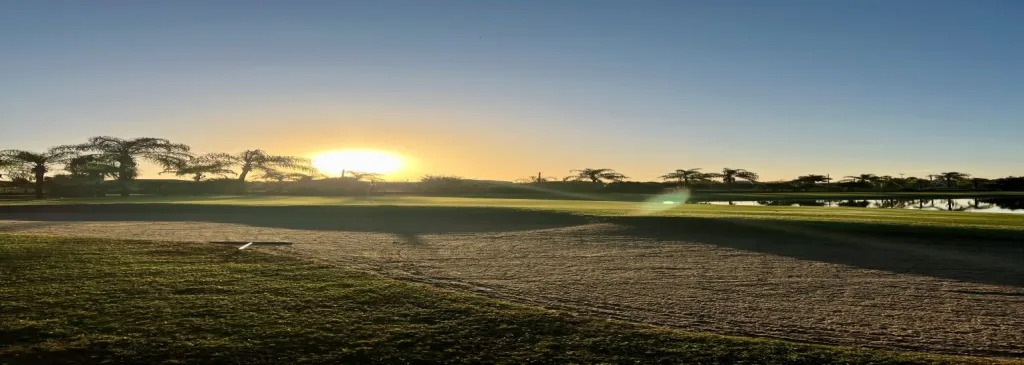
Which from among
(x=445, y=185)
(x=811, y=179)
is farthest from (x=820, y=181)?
(x=445, y=185)

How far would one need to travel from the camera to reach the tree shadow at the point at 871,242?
12242 mm

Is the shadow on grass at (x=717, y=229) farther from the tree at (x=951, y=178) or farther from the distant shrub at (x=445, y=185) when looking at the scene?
the tree at (x=951, y=178)

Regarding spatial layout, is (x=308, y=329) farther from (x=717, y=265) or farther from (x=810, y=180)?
(x=810, y=180)

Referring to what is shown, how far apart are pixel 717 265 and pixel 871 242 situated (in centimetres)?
638

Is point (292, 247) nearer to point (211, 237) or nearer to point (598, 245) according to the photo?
point (211, 237)

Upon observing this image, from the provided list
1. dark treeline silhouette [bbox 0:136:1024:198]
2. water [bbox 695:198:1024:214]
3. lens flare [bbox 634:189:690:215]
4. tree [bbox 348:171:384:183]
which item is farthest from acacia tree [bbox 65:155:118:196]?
water [bbox 695:198:1024:214]

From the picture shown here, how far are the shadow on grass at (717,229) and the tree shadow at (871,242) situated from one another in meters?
0.02

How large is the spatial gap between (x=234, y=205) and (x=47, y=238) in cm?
1678

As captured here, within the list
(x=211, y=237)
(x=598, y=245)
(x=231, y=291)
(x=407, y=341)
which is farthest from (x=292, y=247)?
(x=407, y=341)

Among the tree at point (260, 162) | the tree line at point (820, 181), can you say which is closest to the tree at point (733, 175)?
the tree line at point (820, 181)

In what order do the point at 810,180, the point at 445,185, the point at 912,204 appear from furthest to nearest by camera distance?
the point at 810,180
the point at 445,185
the point at 912,204

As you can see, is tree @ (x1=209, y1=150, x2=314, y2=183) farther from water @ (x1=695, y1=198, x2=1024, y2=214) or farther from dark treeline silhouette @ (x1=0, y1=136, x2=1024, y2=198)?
water @ (x1=695, y1=198, x2=1024, y2=214)

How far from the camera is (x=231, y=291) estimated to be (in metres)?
8.55

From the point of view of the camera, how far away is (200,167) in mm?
73625
